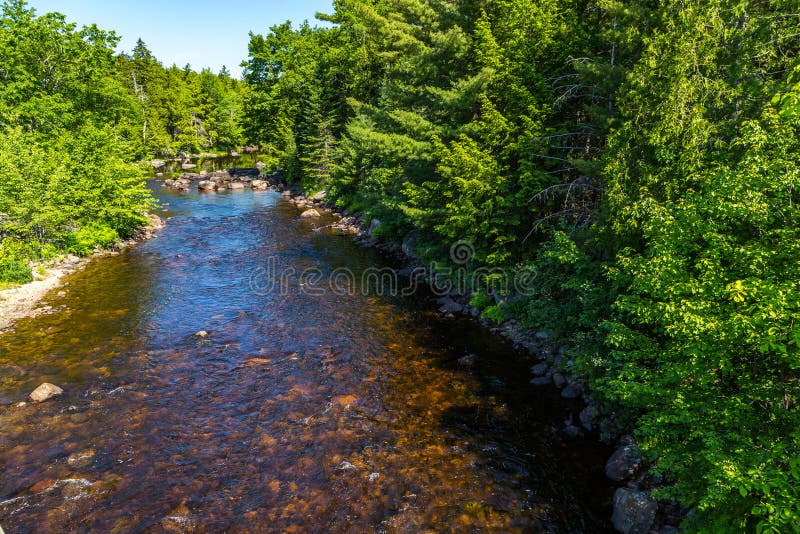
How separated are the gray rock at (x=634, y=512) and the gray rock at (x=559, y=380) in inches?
227

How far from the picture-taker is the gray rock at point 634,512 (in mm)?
10625

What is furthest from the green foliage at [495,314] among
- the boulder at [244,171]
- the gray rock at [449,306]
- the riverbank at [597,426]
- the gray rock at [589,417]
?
the boulder at [244,171]

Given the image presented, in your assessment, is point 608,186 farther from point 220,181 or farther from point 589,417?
point 220,181

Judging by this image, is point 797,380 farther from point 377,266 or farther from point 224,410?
point 377,266

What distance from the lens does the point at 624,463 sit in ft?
41.1

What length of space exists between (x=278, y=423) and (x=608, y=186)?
13.8 meters

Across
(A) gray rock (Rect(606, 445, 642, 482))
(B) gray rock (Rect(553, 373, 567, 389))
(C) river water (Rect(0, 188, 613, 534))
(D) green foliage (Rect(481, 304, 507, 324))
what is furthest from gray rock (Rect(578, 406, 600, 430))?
(D) green foliage (Rect(481, 304, 507, 324))

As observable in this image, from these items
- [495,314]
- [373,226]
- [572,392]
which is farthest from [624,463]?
[373,226]

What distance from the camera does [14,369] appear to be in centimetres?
1777

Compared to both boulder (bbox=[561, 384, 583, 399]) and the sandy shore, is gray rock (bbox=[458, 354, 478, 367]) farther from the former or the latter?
the sandy shore

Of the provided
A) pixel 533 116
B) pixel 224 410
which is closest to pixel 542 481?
pixel 224 410

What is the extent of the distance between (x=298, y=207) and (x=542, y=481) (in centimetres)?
4382

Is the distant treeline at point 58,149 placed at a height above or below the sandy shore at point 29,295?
above

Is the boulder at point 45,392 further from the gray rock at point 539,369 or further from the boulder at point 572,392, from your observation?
the boulder at point 572,392
